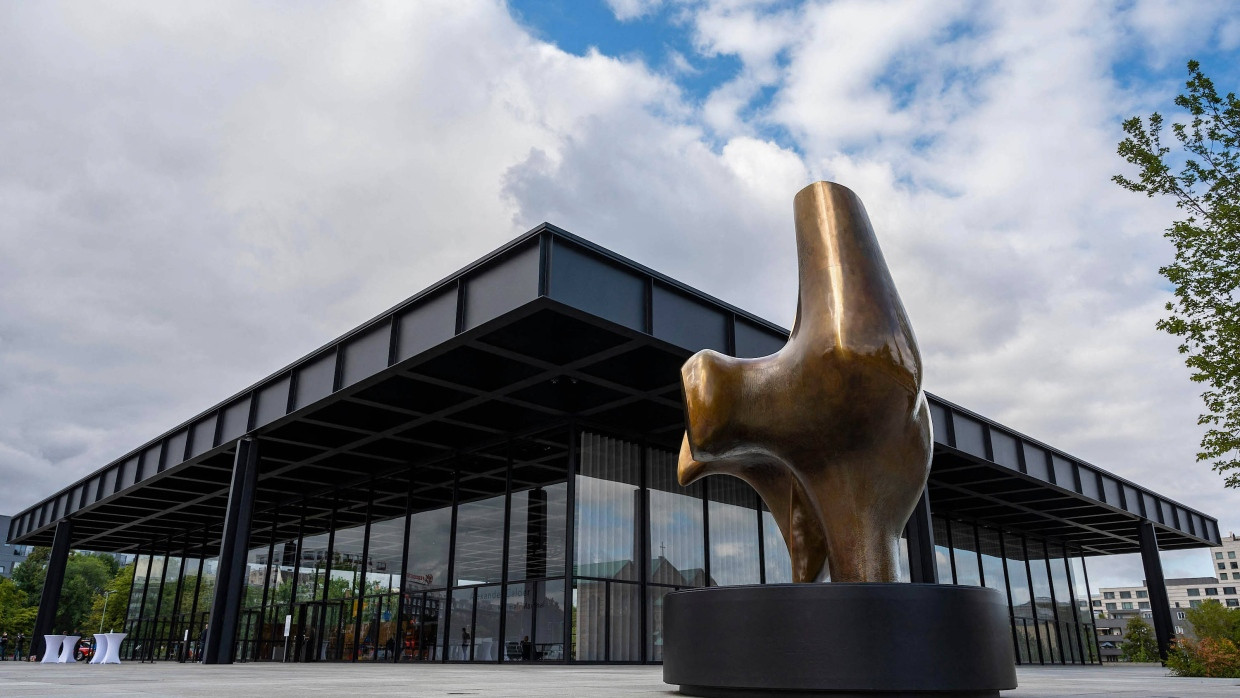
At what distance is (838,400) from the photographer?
6.87 metres

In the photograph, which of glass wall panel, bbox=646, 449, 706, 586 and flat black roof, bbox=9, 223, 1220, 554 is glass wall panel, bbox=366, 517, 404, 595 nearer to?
flat black roof, bbox=9, 223, 1220, 554

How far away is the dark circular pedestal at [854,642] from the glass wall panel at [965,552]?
29.7m

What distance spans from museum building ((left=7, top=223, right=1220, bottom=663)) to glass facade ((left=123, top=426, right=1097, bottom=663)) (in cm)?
7

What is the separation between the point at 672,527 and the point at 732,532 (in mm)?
2600

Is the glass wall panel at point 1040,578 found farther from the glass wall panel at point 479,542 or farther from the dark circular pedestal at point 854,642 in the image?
the dark circular pedestal at point 854,642

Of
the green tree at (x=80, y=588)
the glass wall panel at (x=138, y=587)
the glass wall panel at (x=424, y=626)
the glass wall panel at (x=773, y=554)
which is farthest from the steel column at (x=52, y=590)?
the green tree at (x=80, y=588)

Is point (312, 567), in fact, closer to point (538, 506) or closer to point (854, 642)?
point (538, 506)

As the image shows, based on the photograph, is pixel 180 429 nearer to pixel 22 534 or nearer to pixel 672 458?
pixel 672 458

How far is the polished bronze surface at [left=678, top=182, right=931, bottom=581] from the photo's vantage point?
22.6 ft

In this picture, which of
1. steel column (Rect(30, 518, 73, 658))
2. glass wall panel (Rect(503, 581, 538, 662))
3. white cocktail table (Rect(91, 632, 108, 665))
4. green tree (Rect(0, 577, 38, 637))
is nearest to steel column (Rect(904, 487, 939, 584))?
glass wall panel (Rect(503, 581, 538, 662))

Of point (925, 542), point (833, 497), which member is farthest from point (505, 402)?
point (833, 497)

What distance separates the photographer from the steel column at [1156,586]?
95.5 feet

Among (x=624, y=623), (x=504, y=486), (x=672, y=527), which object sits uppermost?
(x=504, y=486)

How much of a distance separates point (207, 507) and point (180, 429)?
9.73m
